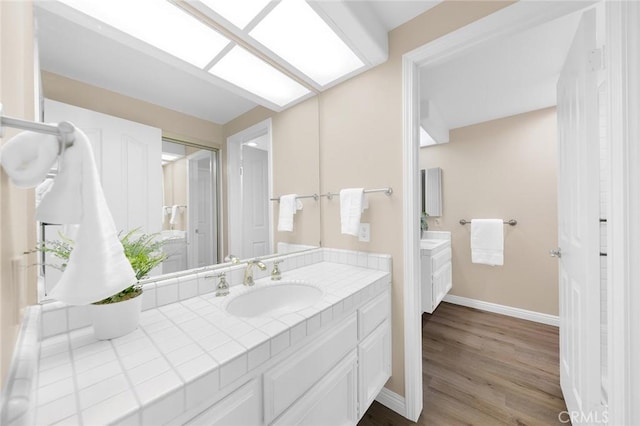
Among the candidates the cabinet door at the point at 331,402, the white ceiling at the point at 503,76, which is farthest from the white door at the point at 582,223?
the cabinet door at the point at 331,402

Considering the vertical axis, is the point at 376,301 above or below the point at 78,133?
below

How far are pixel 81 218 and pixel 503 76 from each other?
8.46 ft

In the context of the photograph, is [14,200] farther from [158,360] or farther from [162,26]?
[162,26]

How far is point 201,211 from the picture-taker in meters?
1.11

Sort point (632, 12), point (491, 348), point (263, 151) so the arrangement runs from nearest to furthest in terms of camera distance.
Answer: point (632, 12) < point (263, 151) < point (491, 348)

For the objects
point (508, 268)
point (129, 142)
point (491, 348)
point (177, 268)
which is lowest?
point (491, 348)

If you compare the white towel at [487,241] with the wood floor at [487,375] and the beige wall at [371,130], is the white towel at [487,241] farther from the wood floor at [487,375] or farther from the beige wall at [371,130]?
the beige wall at [371,130]

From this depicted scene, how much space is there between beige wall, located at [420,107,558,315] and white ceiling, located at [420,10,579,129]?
26 centimetres

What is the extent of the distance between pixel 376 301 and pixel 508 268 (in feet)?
7.20

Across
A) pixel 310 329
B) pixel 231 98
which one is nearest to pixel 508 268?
pixel 310 329

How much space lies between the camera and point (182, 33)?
1.03 meters

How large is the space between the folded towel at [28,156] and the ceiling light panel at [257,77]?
0.96 m

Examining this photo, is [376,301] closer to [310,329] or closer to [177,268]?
[310,329]

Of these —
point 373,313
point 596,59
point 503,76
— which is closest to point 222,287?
point 373,313
